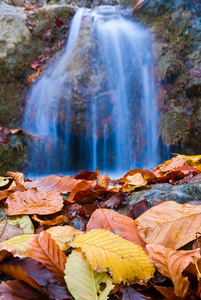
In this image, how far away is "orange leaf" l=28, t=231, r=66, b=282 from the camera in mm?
621

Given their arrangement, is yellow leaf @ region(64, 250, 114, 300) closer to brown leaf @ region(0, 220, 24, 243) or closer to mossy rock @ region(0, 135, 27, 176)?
brown leaf @ region(0, 220, 24, 243)

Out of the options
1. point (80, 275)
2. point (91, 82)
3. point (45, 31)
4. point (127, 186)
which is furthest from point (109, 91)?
point (80, 275)

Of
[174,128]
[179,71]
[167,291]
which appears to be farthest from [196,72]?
[167,291]

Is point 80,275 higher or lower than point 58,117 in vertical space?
lower

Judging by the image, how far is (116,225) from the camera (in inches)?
31.7

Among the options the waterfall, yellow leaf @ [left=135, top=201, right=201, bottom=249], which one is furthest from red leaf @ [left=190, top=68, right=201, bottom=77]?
yellow leaf @ [left=135, top=201, right=201, bottom=249]

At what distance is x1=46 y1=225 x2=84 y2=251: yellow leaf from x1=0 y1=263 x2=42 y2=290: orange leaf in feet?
0.46

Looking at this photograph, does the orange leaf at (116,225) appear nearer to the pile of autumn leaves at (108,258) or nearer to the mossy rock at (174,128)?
the pile of autumn leaves at (108,258)

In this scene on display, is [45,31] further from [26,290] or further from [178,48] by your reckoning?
[26,290]

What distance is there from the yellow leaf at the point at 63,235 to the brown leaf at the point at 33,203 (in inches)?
6.6

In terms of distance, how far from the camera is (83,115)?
15.3 feet

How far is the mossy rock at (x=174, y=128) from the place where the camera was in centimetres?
442

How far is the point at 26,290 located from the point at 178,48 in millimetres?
5394

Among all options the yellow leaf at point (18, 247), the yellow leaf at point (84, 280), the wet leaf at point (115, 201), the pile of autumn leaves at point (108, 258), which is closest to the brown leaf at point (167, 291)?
the pile of autumn leaves at point (108, 258)
